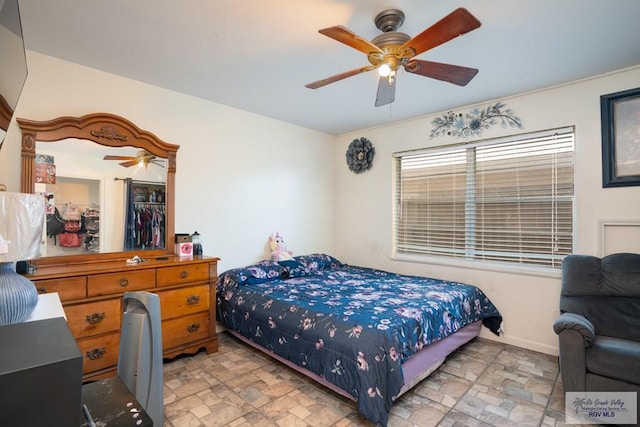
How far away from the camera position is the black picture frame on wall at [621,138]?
2537 mm

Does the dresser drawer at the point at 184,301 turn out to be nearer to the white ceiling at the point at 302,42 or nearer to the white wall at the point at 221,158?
the white wall at the point at 221,158

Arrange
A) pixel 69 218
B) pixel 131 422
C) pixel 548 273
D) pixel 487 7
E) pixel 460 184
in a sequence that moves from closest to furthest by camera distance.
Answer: pixel 131 422, pixel 487 7, pixel 69 218, pixel 548 273, pixel 460 184

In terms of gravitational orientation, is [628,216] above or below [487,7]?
below

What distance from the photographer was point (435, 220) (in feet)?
12.4

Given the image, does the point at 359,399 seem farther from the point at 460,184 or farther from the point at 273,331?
the point at 460,184

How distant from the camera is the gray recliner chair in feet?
6.33

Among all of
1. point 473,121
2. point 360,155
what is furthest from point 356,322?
point 360,155

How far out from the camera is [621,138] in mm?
2598

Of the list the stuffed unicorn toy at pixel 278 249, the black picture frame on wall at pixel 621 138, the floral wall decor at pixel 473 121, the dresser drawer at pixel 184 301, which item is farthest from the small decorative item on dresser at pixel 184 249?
the black picture frame on wall at pixel 621 138

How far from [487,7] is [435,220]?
2.36 m

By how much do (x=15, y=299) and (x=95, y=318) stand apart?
1.34 m

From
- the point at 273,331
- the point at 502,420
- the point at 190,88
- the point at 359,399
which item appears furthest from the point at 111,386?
the point at 190,88

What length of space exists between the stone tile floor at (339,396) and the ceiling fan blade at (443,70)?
212cm

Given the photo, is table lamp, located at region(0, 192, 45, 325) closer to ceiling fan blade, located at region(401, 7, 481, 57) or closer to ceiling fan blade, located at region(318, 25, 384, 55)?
ceiling fan blade, located at region(318, 25, 384, 55)
